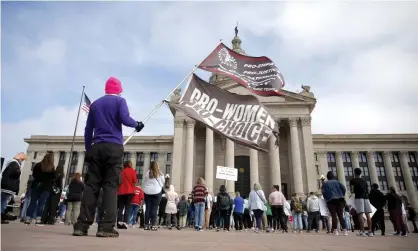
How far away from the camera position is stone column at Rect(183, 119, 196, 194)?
28.5 m

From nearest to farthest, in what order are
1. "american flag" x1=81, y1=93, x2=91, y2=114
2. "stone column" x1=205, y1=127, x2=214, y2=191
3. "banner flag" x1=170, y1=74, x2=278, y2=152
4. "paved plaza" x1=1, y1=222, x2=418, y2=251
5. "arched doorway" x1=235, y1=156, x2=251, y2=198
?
"paved plaza" x1=1, y1=222, x2=418, y2=251
"banner flag" x1=170, y1=74, x2=278, y2=152
"american flag" x1=81, y1=93, x2=91, y2=114
"stone column" x1=205, y1=127, x2=214, y2=191
"arched doorway" x1=235, y1=156, x2=251, y2=198

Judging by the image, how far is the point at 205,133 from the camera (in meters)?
33.2

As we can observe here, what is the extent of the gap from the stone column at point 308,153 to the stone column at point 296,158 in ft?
2.53

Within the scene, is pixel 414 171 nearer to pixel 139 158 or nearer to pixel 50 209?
pixel 139 158

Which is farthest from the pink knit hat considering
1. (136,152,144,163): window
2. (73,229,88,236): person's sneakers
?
(136,152,144,163): window

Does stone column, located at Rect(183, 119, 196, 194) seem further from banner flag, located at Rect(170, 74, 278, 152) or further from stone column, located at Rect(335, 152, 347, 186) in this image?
stone column, located at Rect(335, 152, 347, 186)

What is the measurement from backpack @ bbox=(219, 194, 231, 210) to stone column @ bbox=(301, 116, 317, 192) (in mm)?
18739

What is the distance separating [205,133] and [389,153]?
106 ft

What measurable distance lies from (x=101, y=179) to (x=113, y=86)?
144 cm

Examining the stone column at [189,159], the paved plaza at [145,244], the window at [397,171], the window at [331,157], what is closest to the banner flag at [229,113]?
the paved plaza at [145,244]

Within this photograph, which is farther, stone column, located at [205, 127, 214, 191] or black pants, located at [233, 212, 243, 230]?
stone column, located at [205, 127, 214, 191]

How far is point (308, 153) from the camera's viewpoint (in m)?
29.5

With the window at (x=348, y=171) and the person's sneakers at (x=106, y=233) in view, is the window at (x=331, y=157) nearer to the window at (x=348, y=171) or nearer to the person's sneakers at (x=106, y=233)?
the window at (x=348, y=171)

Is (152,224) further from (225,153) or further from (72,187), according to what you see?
(225,153)
